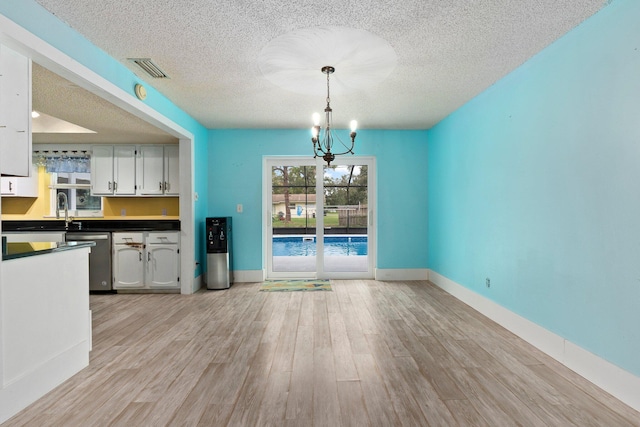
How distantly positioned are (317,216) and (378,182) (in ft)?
3.79

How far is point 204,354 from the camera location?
278 cm

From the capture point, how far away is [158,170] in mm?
5262

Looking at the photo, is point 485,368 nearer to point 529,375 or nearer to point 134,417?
point 529,375

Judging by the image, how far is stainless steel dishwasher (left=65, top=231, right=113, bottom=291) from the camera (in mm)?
4848

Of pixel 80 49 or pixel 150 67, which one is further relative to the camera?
pixel 150 67

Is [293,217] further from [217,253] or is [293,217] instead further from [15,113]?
[15,113]

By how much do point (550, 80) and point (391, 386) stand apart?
Answer: 266cm

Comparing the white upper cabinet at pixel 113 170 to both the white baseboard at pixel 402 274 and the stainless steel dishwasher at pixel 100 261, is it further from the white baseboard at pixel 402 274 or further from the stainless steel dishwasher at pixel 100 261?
the white baseboard at pixel 402 274

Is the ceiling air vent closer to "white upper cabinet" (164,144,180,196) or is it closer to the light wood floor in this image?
"white upper cabinet" (164,144,180,196)

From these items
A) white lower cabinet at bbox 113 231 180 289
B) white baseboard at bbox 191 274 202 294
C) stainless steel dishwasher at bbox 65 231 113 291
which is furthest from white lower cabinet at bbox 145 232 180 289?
stainless steel dishwasher at bbox 65 231 113 291

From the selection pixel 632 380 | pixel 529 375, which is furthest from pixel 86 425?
pixel 632 380

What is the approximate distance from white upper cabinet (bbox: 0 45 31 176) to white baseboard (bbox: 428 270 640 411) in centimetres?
387

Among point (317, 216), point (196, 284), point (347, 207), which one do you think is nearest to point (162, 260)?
point (196, 284)

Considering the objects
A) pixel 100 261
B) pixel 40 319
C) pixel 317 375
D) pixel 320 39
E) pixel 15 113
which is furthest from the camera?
pixel 100 261
